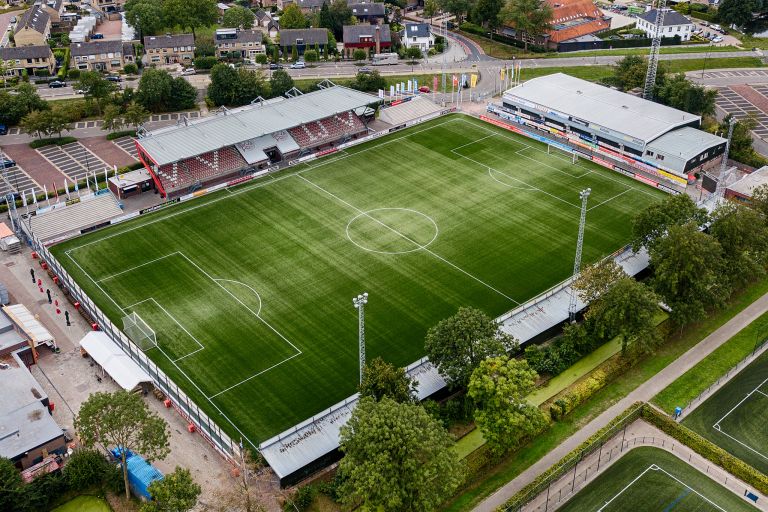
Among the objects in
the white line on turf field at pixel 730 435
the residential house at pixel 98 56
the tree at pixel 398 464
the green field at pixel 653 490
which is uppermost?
the residential house at pixel 98 56

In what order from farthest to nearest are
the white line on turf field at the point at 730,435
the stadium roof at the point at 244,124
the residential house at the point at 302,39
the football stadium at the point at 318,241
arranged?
the residential house at the point at 302,39, the stadium roof at the point at 244,124, the football stadium at the point at 318,241, the white line on turf field at the point at 730,435

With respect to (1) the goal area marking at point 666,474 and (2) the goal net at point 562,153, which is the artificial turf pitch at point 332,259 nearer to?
(2) the goal net at point 562,153

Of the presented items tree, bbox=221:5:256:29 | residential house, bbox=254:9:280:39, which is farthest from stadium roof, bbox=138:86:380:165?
tree, bbox=221:5:256:29

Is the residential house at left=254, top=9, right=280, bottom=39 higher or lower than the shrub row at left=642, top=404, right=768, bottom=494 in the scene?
higher

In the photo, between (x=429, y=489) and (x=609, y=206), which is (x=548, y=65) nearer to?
(x=609, y=206)

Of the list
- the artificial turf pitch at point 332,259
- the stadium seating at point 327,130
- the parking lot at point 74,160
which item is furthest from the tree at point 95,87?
the artificial turf pitch at point 332,259

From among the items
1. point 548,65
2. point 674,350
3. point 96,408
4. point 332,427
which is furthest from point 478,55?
point 96,408

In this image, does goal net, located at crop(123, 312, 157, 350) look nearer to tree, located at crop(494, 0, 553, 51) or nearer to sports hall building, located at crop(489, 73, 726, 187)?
sports hall building, located at crop(489, 73, 726, 187)
